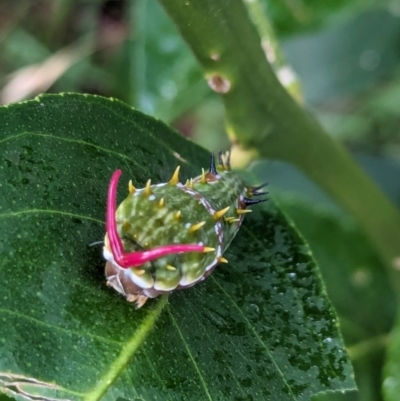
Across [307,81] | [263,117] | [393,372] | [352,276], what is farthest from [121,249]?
[307,81]

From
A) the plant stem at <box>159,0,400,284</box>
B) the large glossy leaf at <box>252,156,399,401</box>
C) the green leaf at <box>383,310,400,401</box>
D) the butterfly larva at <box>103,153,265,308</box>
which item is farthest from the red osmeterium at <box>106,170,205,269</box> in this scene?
the large glossy leaf at <box>252,156,399,401</box>

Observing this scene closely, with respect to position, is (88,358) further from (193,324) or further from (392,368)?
(392,368)

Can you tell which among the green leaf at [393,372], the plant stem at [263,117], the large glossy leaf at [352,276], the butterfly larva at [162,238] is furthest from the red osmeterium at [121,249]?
the large glossy leaf at [352,276]

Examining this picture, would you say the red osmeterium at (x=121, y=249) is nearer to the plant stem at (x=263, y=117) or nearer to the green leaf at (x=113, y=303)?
the green leaf at (x=113, y=303)

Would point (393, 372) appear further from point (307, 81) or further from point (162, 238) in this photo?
point (307, 81)

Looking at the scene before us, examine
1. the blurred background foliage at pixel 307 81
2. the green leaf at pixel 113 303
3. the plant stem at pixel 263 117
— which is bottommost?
the green leaf at pixel 113 303

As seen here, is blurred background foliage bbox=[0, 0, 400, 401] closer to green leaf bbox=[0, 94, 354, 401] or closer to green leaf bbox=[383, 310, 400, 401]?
green leaf bbox=[383, 310, 400, 401]
